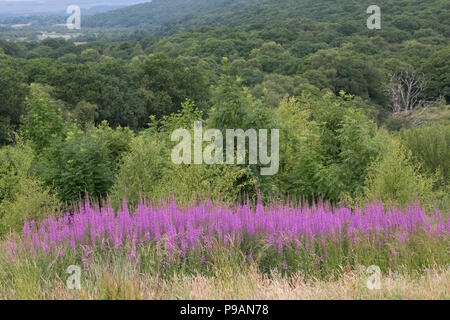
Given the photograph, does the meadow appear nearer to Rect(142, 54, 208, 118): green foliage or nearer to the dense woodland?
the dense woodland

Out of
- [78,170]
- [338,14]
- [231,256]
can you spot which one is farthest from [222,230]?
[338,14]

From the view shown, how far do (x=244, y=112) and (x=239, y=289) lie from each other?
6.25m

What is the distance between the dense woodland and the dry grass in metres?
2.32

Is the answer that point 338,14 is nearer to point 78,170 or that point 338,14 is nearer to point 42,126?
point 42,126

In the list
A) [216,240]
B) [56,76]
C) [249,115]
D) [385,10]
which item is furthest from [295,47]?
[216,240]

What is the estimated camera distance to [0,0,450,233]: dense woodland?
31.9 feet

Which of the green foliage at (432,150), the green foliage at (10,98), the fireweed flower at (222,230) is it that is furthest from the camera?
the green foliage at (10,98)

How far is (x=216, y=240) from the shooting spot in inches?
199

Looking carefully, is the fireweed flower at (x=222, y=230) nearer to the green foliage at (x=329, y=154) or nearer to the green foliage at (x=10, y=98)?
the green foliage at (x=329, y=154)

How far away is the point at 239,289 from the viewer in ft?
13.9

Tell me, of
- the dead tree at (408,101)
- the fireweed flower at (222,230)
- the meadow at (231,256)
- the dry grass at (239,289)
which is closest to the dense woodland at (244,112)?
the dead tree at (408,101)

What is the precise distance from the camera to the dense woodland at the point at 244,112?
383 inches

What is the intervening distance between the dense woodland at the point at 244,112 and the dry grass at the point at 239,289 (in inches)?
91.3

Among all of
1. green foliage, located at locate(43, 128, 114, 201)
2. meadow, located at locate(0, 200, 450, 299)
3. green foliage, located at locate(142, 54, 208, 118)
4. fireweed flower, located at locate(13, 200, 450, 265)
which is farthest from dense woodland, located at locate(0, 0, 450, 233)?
meadow, located at locate(0, 200, 450, 299)
